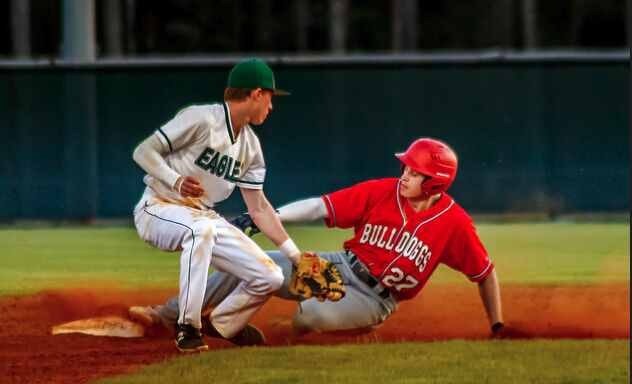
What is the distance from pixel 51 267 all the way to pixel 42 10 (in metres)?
24.8

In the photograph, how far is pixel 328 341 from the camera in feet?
15.9

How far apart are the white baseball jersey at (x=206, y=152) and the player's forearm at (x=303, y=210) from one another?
27 cm

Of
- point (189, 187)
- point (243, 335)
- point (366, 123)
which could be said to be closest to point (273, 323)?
point (243, 335)

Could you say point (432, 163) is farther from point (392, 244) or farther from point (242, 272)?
point (242, 272)

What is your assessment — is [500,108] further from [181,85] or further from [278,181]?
[181,85]

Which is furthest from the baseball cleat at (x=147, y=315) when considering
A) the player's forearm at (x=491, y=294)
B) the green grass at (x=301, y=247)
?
the green grass at (x=301, y=247)

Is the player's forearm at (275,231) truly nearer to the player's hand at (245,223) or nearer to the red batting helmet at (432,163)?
the player's hand at (245,223)

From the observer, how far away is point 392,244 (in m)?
4.75

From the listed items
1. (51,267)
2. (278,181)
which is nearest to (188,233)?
(51,267)

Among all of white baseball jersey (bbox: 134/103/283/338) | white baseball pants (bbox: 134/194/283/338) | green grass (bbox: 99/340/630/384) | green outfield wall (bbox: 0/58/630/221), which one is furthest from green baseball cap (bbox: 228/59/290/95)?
green outfield wall (bbox: 0/58/630/221)

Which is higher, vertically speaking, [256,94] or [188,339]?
[256,94]

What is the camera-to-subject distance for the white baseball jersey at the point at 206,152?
4371 mm

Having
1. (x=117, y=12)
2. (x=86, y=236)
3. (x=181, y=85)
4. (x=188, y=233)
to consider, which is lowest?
(x=86, y=236)

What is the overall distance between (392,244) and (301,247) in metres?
4.57
